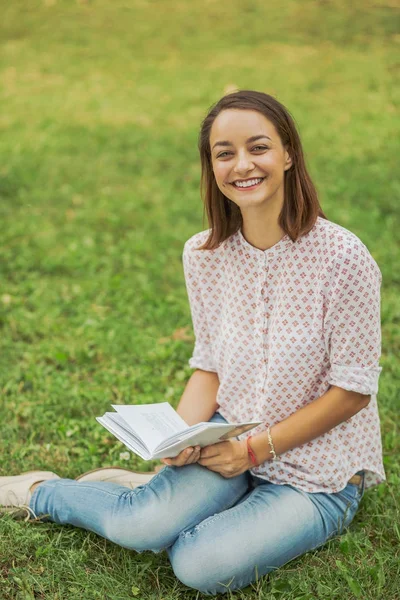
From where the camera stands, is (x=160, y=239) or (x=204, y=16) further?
(x=204, y=16)

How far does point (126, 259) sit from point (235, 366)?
8.77ft

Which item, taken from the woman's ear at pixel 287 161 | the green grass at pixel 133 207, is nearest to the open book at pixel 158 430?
the green grass at pixel 133 207

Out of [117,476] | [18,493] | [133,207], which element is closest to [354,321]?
[117,476]

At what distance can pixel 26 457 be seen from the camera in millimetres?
3334

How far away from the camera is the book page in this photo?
7.98ft

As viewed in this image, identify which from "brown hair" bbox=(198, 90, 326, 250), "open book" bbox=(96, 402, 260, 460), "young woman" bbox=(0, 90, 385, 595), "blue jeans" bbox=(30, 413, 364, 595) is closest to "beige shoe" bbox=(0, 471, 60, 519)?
"young woman" bbox=(0, 90, 385, 595)

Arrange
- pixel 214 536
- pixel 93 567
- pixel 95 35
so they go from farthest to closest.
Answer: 1. pixel 95 35
2. pixel 93 567
3. pixel 214 536

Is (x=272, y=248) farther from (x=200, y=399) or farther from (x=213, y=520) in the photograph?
(x=213, y=520)

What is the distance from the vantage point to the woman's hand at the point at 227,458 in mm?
2582

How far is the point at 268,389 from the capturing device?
2.67 meters

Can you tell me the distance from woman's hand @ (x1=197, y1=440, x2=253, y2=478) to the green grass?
1.23ft

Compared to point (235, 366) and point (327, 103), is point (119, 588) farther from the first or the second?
point (327, 103)

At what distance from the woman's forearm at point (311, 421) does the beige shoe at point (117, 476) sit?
60 centimetres

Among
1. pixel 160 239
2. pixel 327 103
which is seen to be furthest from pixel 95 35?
pixel 160 239
